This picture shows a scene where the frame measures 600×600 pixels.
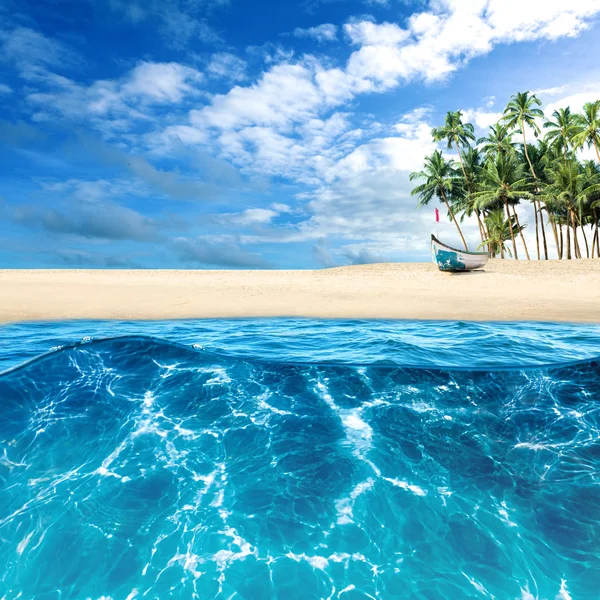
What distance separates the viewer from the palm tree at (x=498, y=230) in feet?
141

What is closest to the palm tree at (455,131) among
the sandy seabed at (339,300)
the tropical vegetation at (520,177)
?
the tropical vegetation at (520,177)

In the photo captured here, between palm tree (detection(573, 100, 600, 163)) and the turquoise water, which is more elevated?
palm tree (detection(573, 100, 600, 163))

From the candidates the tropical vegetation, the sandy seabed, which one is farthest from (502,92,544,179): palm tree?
the sandy seabed

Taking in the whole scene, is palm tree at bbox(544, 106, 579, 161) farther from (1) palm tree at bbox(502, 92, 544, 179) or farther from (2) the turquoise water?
(2) the turquoise water

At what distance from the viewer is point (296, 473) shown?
499 centimetres

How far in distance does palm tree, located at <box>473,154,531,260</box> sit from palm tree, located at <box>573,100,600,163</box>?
212 inches

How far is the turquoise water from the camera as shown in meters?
3.81

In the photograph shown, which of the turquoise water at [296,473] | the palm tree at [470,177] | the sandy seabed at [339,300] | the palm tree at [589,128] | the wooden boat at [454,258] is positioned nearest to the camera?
the turquoise water at [296,473]

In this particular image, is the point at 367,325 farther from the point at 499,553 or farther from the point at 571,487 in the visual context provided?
the point at 499,553

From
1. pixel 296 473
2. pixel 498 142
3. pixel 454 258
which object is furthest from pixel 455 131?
pixel 296 473

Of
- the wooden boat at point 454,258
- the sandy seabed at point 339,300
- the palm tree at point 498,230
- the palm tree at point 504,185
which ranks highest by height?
the palm tree at point 504,185

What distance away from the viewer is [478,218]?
45.7 metres

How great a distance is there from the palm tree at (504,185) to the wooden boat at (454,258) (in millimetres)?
17181

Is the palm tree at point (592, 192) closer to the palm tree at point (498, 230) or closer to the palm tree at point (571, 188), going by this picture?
the palm tree at point (571, 188)
